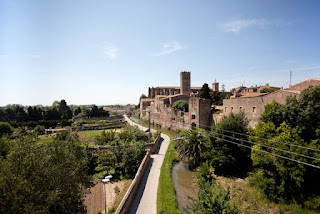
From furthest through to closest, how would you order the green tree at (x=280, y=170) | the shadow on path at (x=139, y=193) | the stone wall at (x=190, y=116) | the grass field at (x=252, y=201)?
the stone wall at (x=190, y=116)
the grass field at (x=252, y=201)
the green tree at (x=280, y=170)
the shadow on path at (x=139, y=193)

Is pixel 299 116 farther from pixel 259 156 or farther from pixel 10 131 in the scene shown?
pixel 10 131

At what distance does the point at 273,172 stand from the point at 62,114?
71073 millimetres

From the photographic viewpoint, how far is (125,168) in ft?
58.1

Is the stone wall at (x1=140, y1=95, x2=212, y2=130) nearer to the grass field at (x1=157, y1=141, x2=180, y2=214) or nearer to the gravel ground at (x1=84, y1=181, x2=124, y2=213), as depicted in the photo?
the grass field at (x1=157, y1=141, x2=180, y2=214)

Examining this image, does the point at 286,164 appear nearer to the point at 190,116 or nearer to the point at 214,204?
the point at 214,204

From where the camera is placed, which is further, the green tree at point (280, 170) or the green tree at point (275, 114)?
the green tree at point (275, 114)

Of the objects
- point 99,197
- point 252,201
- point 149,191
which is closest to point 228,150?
point 252,201

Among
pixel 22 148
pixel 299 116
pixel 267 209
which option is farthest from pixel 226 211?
pixel 299 116

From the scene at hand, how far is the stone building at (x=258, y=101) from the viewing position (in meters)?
16.2

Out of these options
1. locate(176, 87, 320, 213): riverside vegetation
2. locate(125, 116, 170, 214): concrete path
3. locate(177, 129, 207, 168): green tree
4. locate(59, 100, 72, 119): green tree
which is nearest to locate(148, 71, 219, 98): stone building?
locate(59, 100, 72, 119): green tree

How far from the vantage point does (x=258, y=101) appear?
2008 centimetres

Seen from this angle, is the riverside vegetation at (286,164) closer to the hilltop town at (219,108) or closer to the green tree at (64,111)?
the hilltop town at (219,108)

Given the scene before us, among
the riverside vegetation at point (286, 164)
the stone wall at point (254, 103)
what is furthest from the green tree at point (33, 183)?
the stone wall at point (254, 103)

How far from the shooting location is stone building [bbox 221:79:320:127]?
16234 mm
